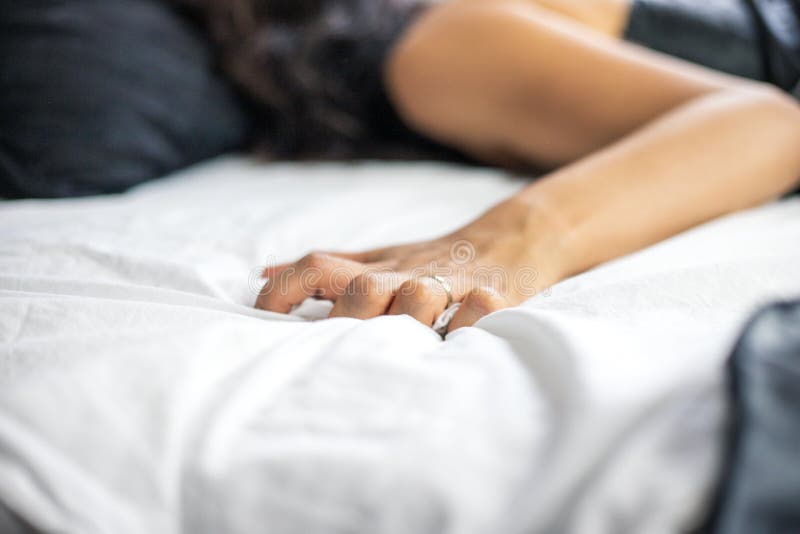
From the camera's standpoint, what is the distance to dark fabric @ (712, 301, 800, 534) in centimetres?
27

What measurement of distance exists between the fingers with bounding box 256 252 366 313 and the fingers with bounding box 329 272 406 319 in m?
0.02

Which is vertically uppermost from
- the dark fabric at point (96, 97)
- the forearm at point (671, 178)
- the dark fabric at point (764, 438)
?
the dark fabric at point (764, 438)

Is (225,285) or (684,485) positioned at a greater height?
(684,485)

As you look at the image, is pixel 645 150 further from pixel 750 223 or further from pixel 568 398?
pixel 568 398

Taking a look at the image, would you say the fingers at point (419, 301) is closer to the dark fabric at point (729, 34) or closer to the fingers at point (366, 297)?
the fingers at point (366, 297)

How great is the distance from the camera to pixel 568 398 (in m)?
0.33

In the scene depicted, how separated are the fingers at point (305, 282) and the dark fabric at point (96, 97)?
1.35ft

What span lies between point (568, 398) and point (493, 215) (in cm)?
33

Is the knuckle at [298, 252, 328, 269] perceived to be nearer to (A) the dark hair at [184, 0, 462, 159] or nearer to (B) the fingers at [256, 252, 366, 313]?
(B) the fingers at [256, 252, 366, 313]

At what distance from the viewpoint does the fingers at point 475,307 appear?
0.51m

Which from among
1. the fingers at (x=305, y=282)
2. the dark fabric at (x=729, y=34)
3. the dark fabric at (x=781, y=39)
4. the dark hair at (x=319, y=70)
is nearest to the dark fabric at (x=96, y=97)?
the dark hair at (x=319, y=70)

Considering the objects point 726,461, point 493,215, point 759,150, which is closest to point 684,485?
point 726,461

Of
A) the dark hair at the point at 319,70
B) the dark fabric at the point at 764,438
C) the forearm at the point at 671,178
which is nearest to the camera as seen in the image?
the dark fabric at the point at 764,438

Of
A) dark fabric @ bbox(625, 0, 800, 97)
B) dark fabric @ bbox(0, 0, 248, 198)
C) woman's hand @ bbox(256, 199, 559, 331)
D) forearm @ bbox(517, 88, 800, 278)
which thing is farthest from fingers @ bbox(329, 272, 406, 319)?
dark fabric @ bbox(625, 0, 800, 97)
